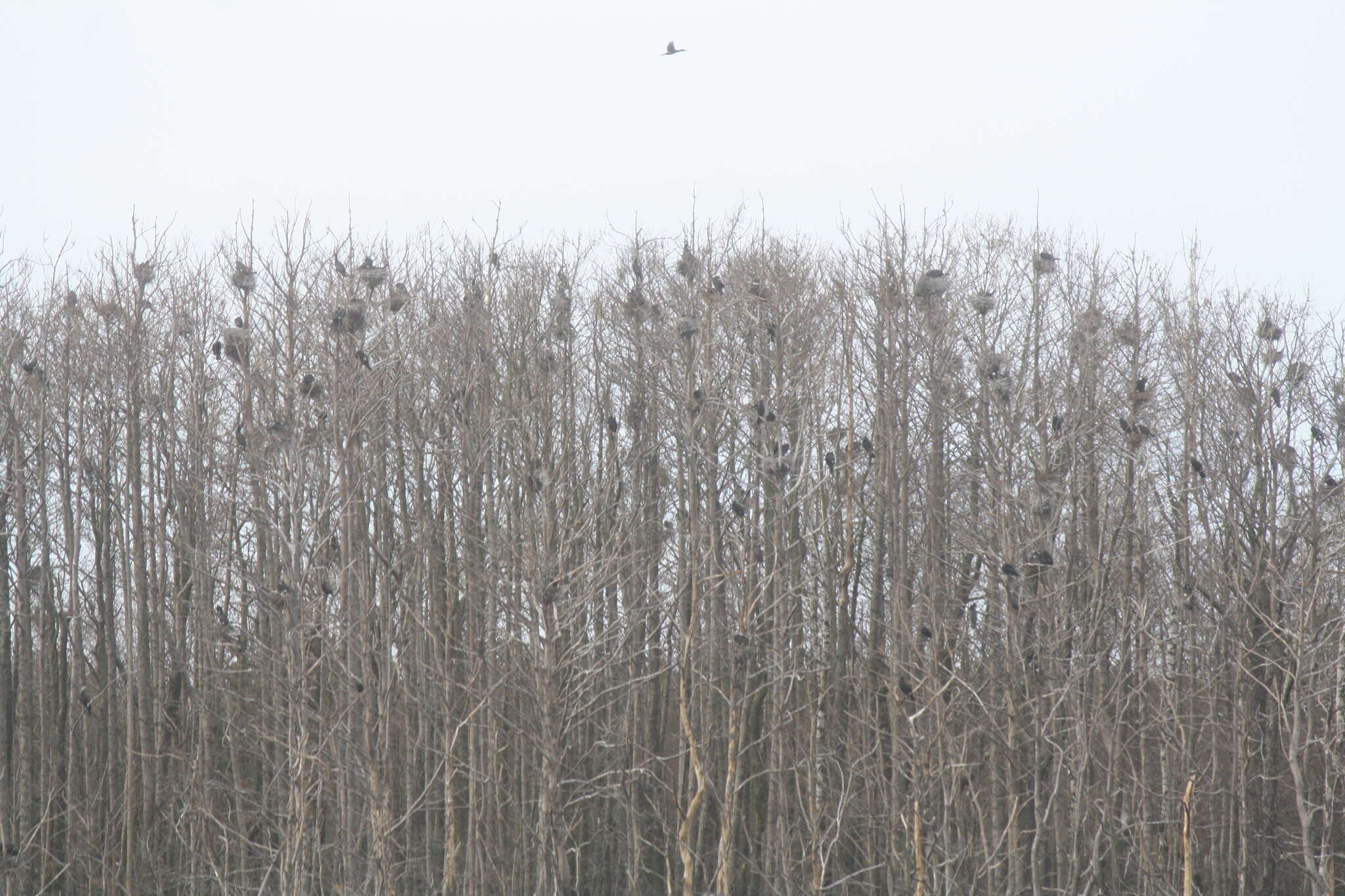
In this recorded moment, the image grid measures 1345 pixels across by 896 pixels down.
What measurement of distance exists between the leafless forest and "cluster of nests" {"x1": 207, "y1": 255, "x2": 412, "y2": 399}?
74 mm

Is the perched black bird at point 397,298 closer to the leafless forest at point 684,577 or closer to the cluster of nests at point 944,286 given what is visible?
the leafless forest at point 684,577

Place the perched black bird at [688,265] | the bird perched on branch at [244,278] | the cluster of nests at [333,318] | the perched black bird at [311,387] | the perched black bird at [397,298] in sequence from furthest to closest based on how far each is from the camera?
the perched black bird at [688,265]
the perched black bird at [397,298]
the bird perched on branch at [244,278]
the cluster of nests at [333,318]
the perched black bird at [311,387]

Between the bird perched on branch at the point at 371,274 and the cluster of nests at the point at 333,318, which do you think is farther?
the bird perched on branch at the point at 371,274

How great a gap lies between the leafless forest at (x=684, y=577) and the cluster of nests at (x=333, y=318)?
0.07 metres

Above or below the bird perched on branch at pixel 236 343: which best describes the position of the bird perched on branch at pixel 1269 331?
above

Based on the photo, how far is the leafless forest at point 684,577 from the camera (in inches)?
572

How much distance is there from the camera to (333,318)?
43.1ft

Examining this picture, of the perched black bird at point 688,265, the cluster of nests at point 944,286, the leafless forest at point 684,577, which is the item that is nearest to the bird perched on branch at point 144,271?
the leafless forest at point 684,577

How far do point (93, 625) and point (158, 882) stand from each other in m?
5.56

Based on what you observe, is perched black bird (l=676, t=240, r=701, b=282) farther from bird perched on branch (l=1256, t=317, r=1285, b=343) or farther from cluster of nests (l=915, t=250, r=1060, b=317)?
bird perched on branch (l=1256, t=317, r=1285, b=343)

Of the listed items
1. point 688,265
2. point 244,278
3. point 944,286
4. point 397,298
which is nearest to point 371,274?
point 397,298

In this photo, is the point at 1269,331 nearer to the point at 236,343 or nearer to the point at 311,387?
the point at 311,387

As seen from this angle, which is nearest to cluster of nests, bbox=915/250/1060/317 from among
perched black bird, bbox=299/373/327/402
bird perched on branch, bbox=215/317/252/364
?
perched black bird, bbox=299/373/327/402

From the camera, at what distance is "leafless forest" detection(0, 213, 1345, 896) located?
14.5m
